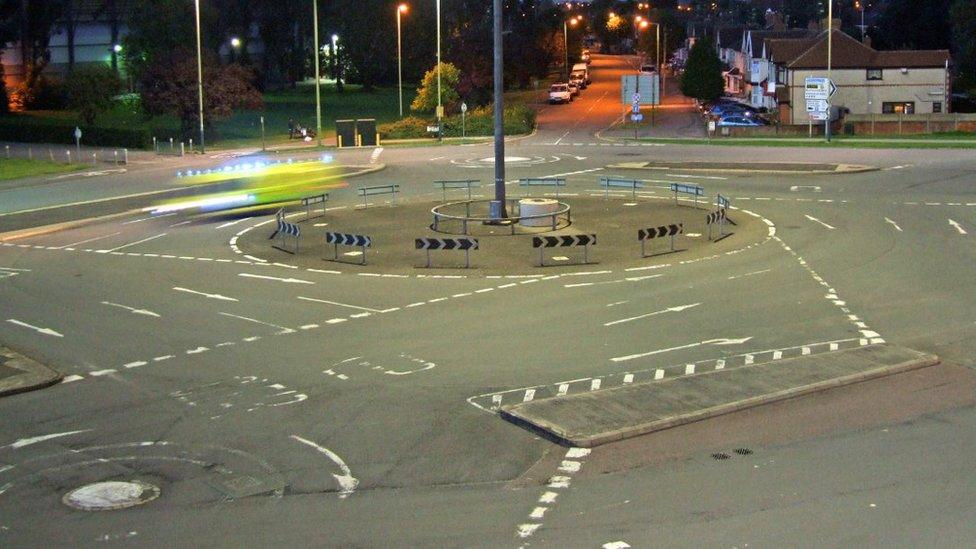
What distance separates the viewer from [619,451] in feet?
50.3

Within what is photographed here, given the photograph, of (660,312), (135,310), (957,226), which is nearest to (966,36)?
(957,226)

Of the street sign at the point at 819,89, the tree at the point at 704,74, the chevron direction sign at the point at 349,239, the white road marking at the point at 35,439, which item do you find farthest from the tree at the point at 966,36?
the white road marking at the point at 35,439

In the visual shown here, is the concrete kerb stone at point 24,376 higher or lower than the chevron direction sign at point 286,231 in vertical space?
lower

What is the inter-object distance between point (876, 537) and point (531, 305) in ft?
43.8

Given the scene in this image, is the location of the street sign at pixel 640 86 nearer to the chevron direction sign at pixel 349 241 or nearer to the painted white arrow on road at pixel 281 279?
the chevron direction sign at pixel 349 241

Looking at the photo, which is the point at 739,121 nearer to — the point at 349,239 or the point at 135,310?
the point at 349,239

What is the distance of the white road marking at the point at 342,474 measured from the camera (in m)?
14.0

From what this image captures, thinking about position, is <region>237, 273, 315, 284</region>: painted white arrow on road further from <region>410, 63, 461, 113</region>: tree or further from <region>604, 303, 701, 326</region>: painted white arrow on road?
<region>410, 63, 461, 113</region>: tree

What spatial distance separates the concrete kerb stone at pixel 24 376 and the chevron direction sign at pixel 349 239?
10644 mm

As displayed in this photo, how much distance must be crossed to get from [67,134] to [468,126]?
27.3 m

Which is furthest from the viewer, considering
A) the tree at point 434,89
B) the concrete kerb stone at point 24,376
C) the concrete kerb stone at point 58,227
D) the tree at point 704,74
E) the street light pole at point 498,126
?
the tree at point 704,74

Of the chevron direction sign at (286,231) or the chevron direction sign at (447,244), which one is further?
the chevron direction sign at (286,231)

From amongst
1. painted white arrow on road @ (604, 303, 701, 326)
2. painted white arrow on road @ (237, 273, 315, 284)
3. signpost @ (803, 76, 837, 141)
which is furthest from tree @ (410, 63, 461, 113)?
painted white arrow on road @ (604, 303, 701, 326)

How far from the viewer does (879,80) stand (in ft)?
279
